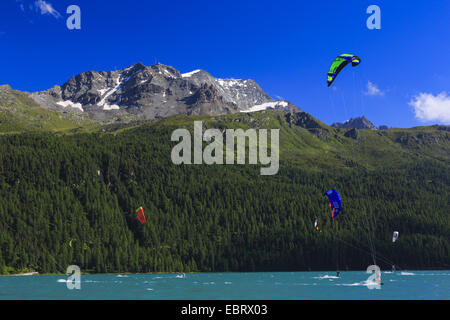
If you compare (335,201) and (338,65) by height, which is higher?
(338,65)

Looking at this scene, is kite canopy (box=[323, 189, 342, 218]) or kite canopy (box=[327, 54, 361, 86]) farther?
kite canopy (box=[323, 189, 342, 218])

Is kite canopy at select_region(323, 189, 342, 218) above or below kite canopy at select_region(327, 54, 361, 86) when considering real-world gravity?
below

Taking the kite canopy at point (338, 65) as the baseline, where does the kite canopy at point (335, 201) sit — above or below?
below

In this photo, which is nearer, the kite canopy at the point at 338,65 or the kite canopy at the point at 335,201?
the kite canopy at the point at 338,65

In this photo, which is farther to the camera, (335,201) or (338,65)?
(335,201)

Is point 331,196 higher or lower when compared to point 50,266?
higher
